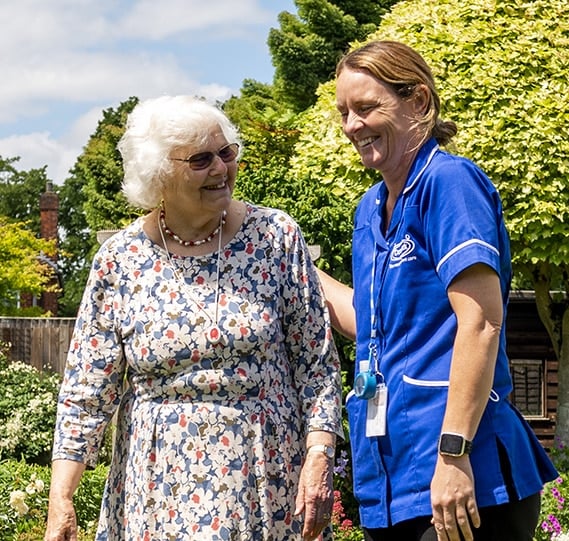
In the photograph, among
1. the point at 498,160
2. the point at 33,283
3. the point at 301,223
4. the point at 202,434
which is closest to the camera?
the point at 202,434

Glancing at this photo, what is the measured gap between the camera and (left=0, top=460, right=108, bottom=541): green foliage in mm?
5793

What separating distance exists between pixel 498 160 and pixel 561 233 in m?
0.75

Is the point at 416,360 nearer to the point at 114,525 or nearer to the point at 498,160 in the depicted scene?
the point at 114,525

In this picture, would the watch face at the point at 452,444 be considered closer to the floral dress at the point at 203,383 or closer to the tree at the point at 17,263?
the floral dress at the point at 203,383

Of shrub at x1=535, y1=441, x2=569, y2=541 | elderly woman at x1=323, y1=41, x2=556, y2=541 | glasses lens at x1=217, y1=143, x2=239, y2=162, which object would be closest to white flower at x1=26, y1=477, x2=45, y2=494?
shrub at x1=535, y1=441, x2=569, y2=541

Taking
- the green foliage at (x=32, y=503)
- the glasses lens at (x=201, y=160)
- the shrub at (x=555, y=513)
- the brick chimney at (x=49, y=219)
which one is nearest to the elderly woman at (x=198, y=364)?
the glasses lens at (x=201, y=160)

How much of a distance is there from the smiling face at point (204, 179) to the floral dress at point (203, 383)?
14cm

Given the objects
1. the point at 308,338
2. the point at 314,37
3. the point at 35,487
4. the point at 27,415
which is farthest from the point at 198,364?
the point at 314,37

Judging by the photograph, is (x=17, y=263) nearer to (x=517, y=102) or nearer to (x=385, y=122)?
(x=517, y=102)

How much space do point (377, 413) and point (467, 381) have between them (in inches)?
11.7

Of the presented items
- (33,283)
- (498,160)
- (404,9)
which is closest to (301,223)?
(498,160)

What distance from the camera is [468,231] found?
2.26 m

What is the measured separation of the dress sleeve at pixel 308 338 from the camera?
9.55ft

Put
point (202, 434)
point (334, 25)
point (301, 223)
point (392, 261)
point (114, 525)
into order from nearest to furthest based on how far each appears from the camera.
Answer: point (392, 261) < point (202, 434) < point (114, 525) < point (301, 223) < point (334, 25)
